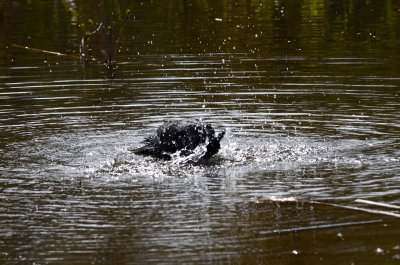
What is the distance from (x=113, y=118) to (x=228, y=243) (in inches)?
222

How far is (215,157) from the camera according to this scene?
10.6 metres

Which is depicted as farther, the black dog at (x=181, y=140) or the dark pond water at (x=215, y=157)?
the black dog at (x=181, y=140)

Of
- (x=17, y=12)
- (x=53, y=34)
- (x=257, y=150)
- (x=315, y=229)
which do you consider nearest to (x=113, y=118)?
(x=257, y=150)

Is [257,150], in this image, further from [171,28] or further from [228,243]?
[171,28]

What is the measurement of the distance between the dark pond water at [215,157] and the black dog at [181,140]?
16 cm

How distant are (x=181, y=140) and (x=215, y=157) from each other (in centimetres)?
43

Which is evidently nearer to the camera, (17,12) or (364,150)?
(364,150)

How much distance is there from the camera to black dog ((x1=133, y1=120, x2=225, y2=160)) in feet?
34.3

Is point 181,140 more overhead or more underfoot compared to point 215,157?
more overhead

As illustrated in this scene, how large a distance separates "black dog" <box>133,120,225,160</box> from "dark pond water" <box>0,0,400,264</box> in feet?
0.53

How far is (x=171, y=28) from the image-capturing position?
22.3 metres

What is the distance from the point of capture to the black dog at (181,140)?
10445mm

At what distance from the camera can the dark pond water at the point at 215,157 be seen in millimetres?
7535

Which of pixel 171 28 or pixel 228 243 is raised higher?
pixel 171 28
